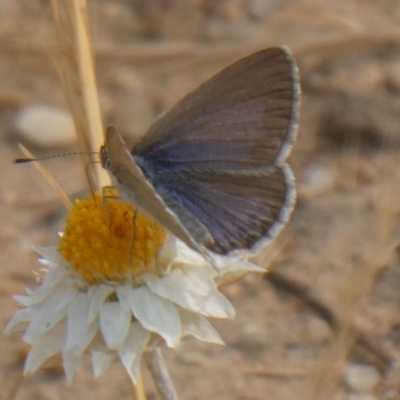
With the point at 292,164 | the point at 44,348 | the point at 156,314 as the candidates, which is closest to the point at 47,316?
the point at 44,348

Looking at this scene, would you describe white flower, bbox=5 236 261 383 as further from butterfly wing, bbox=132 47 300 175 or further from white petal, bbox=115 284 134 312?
butterfly wing, bbox=132 47 300 175

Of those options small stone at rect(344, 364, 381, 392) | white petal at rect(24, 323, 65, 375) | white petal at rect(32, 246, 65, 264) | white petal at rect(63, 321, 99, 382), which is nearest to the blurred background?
small stone at rect(344, 364, 381, 392)

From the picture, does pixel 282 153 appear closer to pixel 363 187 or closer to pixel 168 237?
pixel 168 237

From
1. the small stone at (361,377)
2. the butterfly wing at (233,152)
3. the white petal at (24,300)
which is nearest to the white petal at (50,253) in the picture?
the white petal at (24,300)

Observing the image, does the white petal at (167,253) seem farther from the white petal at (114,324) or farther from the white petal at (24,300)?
the white petal at (24,300)

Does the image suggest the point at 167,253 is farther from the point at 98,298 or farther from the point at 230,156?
the point at 230,156

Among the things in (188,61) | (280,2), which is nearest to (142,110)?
(188,61)

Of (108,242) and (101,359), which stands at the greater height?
(108,242)
